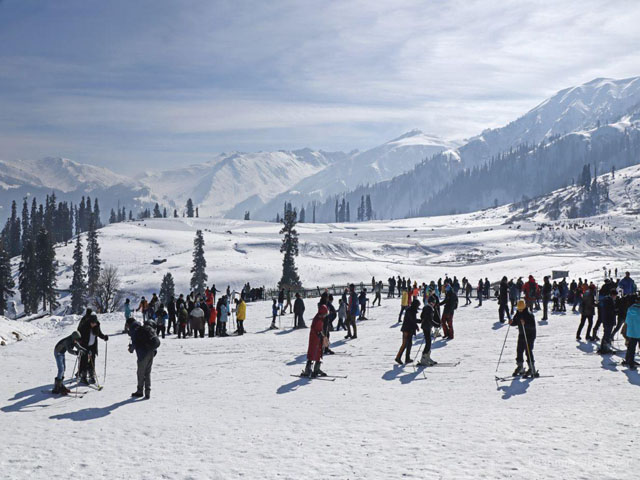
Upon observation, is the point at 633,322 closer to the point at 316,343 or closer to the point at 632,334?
the point at 632,334

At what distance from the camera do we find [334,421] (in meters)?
11.0

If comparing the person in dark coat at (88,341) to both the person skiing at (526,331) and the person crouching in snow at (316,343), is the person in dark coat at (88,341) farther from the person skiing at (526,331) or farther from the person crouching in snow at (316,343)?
the person skiing at (526,331)

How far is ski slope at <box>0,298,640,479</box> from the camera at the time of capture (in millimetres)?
8617

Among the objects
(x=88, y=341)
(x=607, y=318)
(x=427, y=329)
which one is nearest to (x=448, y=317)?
(x=427, y=329)

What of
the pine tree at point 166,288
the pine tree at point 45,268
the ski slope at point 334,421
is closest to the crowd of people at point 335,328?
the ski slope at point 334,421

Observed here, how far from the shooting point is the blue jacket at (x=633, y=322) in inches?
565

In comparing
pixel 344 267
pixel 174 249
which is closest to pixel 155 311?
pixel 344 267

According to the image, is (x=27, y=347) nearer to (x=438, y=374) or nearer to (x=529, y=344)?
(x=438, y=374)

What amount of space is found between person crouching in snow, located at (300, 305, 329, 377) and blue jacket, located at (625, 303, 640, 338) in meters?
7.93

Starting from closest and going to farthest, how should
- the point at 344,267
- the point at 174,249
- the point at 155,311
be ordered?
1. the point at 155,311
2. the point at 344,267
3. the point at 174,249

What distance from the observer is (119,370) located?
17.4 m

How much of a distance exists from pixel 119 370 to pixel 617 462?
554 inches

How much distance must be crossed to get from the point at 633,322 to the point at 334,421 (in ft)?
28.7

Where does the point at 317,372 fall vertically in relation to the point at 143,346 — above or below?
below
